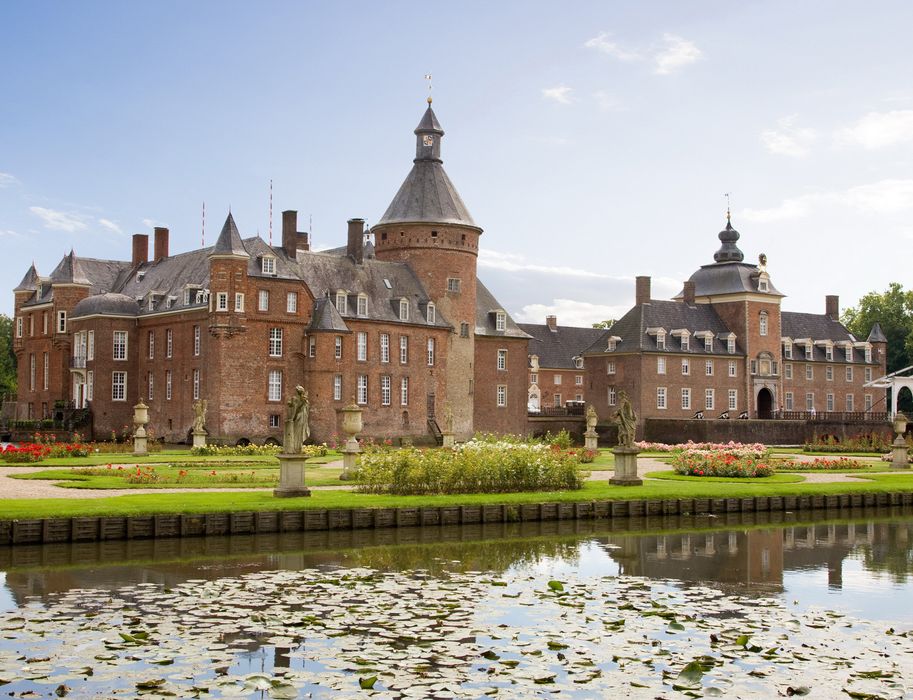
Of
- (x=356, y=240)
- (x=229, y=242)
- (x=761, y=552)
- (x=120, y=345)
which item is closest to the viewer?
(x=761, y=552)

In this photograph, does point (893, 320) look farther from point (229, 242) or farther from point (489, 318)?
point (229, 242)

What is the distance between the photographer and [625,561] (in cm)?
1947

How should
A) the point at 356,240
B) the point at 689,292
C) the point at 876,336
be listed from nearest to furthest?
the point at 356,240
the point at 689,292
the point at 876,336

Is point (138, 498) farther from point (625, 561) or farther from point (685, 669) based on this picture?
point (685, 669)

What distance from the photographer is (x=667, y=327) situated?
236 feet

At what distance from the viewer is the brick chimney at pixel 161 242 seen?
63219 mm

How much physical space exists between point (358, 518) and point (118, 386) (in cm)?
3838

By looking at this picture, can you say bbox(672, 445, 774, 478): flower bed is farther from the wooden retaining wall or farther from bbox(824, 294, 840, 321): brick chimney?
bbox(824, 294, 840, 321): brick chimney

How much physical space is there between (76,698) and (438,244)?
172ft

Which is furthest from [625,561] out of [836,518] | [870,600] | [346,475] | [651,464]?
[651,464]

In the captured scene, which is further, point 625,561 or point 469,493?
point 469,493

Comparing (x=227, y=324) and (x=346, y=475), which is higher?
(x=227, y=324)

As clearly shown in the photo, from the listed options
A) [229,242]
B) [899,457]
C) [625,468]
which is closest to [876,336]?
[899,457]

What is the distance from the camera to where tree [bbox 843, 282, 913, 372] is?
8854cm
